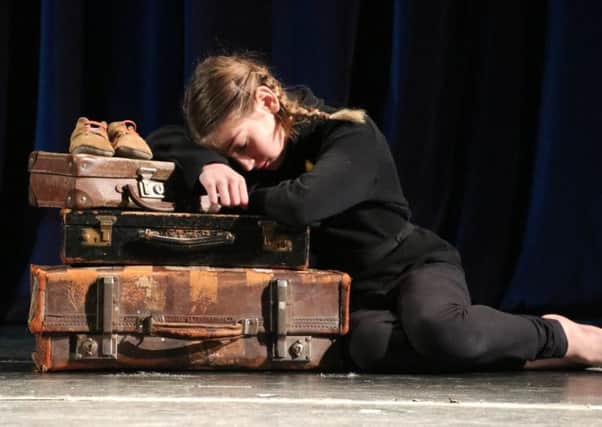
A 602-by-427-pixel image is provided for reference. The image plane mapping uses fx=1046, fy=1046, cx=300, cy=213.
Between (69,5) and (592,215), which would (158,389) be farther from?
(592,215)

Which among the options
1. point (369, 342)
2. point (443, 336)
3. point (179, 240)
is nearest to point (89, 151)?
point (179, 240)

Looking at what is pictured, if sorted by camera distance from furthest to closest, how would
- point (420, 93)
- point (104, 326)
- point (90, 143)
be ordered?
point (420, 93) → point (90, 143) → point (104, 326)

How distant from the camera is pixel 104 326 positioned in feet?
5.94

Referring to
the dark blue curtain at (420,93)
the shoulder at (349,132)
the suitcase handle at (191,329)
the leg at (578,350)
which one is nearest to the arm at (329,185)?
the shoulder at (349,132)

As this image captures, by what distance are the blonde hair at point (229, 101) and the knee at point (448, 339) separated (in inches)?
16.5

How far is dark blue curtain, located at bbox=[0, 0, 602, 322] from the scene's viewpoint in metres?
2.88

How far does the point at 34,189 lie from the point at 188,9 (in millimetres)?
1079

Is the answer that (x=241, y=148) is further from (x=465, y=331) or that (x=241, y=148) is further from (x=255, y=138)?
(x=465, y=331)

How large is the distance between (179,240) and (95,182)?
184 mm

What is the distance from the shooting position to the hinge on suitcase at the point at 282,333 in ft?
6.09

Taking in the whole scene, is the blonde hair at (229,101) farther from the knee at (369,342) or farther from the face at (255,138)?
the knee at (369,342)

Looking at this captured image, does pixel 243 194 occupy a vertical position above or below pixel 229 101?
below

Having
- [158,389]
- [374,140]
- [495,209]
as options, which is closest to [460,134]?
[495,209]

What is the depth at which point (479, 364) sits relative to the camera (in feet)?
6.14
